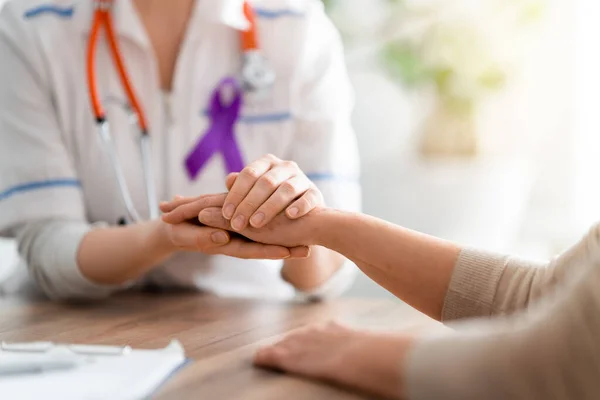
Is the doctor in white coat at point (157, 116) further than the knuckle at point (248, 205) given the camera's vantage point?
Yes

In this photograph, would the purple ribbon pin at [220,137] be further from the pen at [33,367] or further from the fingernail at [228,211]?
the pen at [33,367]

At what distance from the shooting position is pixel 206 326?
1021 millimetres

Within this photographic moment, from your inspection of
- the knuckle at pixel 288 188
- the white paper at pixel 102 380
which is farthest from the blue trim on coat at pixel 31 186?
the white paper at pixel 102 380

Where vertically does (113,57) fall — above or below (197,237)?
above

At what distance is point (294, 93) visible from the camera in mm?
1457

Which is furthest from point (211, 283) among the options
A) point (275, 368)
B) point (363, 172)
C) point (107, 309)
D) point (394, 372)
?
point (363, 172)

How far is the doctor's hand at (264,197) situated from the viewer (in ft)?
3.52

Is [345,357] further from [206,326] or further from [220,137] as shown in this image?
[220,137]

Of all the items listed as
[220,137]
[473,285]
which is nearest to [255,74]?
[220,137]

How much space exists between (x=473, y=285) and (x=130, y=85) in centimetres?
78

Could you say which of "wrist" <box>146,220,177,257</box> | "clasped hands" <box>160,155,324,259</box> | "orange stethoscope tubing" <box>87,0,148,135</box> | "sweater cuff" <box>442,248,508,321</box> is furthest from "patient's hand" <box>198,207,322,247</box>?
"orange stethoscope tubing" <box>87,0,148,135</box>

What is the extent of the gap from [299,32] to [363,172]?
122cm

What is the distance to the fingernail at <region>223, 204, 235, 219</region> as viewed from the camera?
108 cm

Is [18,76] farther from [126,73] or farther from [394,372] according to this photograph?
[394,372]
